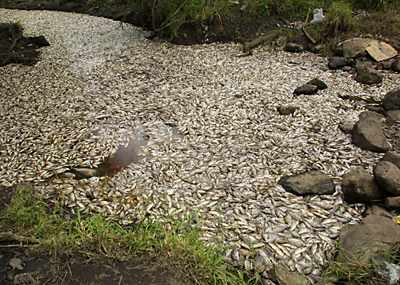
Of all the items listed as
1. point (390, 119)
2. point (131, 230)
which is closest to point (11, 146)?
point (131, 230)

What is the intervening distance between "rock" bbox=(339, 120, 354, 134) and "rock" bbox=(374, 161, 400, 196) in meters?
1.59

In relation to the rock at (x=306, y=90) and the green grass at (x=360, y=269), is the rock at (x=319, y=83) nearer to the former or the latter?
the rock at (x=306, y=90)

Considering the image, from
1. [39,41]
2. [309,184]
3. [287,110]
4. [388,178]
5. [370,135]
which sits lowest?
[39,41]

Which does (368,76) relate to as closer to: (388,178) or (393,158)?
(393,158)

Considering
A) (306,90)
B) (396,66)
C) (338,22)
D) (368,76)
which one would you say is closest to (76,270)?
(306,90)

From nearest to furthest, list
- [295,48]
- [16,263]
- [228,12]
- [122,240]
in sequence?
[16,263] < [122,240] < [295,48] < [228,12]

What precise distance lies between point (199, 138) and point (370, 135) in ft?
8.40

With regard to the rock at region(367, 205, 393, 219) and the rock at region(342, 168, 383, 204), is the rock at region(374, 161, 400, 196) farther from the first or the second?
the rock at region(367, 205, 393, 219)

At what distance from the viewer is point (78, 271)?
4.12 meters

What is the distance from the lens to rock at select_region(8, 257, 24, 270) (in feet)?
13.8

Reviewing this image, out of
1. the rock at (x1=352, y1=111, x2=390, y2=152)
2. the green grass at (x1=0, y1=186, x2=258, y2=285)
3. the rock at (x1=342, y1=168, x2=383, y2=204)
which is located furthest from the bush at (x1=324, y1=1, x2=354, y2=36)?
the green grass at (x1=0, y1=186, x2=258, y2=285)

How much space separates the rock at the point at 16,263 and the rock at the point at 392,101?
6.08 meters

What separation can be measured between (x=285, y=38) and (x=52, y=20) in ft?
29.0

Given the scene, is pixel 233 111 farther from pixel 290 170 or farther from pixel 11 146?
pixel 11 146
